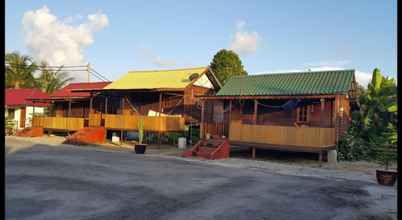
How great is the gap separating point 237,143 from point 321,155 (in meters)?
4.54

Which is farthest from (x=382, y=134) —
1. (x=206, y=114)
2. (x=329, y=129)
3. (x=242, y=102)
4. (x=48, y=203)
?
(x=48, y=203)

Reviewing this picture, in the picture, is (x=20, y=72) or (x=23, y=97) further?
(x=20, y=72)

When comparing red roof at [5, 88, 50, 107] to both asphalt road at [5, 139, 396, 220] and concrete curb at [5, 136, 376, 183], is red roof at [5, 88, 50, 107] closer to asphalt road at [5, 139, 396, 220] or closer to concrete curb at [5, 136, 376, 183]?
concrete curb at [5, 136, 376, 183]

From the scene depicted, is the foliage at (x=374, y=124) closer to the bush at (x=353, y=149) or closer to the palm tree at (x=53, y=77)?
the bush at (x=353, y=149)

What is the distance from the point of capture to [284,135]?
19375 mm

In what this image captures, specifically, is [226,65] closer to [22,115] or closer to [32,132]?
[32,132]

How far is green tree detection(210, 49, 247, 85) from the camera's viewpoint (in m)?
43.6

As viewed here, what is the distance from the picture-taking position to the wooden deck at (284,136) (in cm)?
1852

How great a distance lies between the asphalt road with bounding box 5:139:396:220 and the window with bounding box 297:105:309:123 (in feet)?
26.4

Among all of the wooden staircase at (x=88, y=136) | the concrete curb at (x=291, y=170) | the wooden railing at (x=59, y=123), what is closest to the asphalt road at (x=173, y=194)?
the concrete curb at (x=291, y=170)

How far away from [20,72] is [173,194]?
4437 cm

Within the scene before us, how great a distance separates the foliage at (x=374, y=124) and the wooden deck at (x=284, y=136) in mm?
2264

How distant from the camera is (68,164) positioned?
50.0 ft

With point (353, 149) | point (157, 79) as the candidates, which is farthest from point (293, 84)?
point (157, 79)
